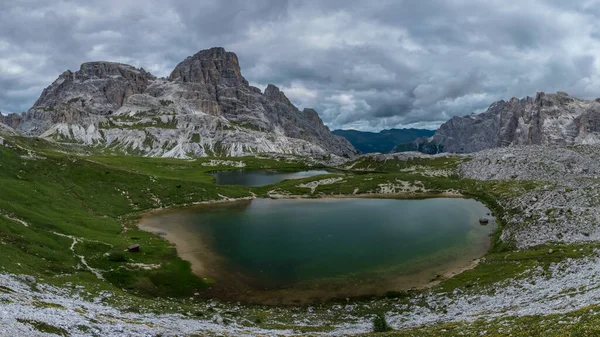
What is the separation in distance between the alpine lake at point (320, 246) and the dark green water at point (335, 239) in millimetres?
185

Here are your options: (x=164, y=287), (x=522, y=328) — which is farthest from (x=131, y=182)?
(x=522, y=328)

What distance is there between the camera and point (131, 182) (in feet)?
411

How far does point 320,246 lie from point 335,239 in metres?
6.76

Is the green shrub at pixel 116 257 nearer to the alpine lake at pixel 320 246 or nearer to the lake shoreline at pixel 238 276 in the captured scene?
the lake shoreline at pixel 238 276

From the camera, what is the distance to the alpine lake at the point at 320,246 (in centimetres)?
5438

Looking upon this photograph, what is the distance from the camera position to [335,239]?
3110 inches

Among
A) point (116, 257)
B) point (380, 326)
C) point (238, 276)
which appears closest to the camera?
point (380, 326)

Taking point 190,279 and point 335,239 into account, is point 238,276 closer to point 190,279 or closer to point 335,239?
point 190,279

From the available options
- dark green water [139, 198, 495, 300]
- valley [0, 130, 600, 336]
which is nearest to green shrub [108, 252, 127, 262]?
valley [0, 130, 600, 336]

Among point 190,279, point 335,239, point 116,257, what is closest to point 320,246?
point 335,239

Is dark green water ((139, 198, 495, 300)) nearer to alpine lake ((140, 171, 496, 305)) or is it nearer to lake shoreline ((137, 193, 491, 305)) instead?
alpine lake ((140, 171, 496, 305))

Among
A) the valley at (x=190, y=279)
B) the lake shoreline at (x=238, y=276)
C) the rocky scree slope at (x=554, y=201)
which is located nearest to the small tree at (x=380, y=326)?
the valley at (x=190, y=279)

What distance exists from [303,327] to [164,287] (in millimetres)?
26977

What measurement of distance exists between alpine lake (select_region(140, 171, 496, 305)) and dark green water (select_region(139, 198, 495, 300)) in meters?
0.19
